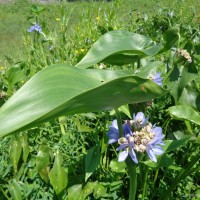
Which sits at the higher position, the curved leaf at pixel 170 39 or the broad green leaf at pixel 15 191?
the curved leaf at pixel 170 39

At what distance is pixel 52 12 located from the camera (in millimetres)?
8047

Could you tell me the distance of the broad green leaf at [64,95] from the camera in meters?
0.52

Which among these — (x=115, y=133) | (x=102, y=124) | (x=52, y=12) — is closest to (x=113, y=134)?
(x=115, y=133)

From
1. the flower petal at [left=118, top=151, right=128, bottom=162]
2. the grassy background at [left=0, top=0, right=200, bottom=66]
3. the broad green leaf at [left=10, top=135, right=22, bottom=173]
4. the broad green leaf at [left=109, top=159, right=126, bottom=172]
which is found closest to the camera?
the flower petal at [left=118, top=151, right=128, bottom=162]

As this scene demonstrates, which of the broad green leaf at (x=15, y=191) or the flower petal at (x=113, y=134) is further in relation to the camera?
the broad green leaf at (x=15, y=191)

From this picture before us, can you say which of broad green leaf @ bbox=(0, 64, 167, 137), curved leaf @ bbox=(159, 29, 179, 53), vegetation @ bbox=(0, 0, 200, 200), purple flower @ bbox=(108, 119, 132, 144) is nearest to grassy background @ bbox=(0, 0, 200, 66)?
vegetation @ bbox=(0, 0, 200, 200)

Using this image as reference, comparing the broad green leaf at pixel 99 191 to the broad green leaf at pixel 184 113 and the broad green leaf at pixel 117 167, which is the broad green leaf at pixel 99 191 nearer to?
the broad green leaf at pixel 117 167

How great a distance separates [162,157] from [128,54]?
0.34 m

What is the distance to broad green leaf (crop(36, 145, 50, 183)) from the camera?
1156 millimetres

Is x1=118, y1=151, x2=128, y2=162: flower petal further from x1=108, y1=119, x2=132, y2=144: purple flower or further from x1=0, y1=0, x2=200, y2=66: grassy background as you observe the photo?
x1=0, y1=0, x2=200, y2=66: grassy background

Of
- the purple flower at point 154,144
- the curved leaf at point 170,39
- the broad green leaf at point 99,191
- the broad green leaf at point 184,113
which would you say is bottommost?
the broad green leaf at point 99,191

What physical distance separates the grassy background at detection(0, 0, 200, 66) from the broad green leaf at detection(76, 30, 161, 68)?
2880mm

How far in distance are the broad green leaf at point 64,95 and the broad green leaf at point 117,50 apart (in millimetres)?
237

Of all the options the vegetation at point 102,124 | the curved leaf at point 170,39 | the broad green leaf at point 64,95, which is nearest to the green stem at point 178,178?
the vegetation at point 102,124
